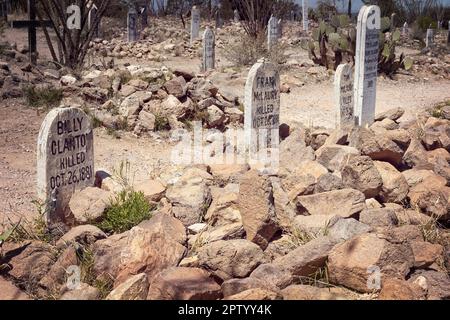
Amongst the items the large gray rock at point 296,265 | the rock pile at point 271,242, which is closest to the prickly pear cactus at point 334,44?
the rock pile at point 271,242

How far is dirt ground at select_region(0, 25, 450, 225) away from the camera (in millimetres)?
5621

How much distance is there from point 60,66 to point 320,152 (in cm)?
805

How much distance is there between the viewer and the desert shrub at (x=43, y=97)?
28.2 feet

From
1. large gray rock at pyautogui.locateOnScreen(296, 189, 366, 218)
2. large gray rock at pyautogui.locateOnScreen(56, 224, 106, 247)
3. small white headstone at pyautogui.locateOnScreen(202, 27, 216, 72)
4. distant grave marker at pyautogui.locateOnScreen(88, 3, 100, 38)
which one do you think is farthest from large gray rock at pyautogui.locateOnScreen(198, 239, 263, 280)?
small white headstone at pyautogui.locateOnScreen(202, 27, 216, 72)

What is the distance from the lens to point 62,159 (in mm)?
4672

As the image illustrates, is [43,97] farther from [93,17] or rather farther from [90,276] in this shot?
[93,17]

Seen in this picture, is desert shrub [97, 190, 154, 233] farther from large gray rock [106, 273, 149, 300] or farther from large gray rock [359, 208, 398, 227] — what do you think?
large gray rock [359, 208, 398, 227]

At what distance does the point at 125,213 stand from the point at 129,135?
3737 mm

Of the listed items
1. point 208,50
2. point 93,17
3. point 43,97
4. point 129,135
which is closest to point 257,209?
point 129,135

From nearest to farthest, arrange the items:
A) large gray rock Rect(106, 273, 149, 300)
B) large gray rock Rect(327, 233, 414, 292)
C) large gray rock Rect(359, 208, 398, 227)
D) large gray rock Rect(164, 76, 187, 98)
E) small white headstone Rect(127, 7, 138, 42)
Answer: large gray rock Rect(106, 273, 149, 300) → large gray rock Rect(327, 233, 414, 292) → large gray rock Rect(359, 208, 398, 227) → large gray rock Rect(164, 76, 187, 98) → small white headstone Rect(127, 7, 138, 42)

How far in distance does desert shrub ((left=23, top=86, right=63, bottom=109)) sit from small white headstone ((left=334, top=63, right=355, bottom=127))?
4.24 metres

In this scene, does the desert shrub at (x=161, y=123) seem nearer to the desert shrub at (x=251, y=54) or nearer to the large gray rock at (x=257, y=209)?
the large gray rock at (x=257, y=209)

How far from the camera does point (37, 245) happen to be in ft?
12.5

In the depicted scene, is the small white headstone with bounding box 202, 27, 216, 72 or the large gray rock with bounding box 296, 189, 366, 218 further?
the small white headstone with bounding box 202, 27, 216, 72
